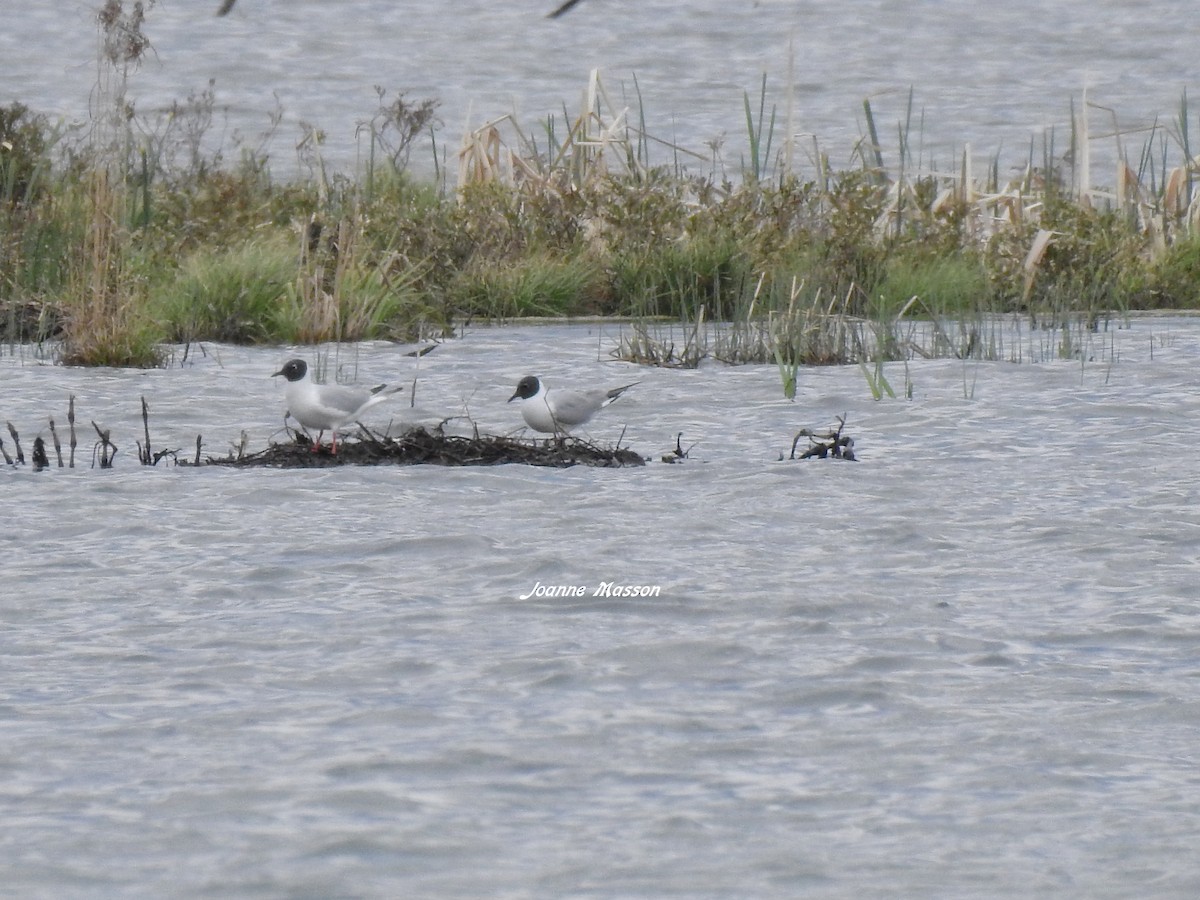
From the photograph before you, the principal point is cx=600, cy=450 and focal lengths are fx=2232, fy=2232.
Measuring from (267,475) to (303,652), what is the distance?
3123mm

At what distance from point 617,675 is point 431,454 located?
3676 mm

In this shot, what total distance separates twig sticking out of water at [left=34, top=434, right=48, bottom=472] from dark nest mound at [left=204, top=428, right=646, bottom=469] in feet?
2.16

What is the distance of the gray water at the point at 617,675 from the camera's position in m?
4.38

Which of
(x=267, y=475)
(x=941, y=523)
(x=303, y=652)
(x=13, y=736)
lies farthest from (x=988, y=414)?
(x=13, y=736)

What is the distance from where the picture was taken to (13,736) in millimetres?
5145

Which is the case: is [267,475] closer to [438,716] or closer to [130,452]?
[130,452]

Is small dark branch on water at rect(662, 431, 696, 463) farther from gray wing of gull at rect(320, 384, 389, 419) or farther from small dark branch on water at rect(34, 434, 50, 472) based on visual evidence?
small dark branch on water at rect(34, 434, 50, 472)

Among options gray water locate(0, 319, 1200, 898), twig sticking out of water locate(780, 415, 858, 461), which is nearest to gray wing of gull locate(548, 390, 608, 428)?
gray water locate(0, 319, 1200, 898)

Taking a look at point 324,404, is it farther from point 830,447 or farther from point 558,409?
point 830,447

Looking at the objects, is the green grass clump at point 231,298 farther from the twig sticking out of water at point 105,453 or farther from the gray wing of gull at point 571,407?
the twig sticking out of water at point 105,453

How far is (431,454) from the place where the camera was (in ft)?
30.6

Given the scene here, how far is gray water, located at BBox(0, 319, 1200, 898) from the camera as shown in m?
4.38

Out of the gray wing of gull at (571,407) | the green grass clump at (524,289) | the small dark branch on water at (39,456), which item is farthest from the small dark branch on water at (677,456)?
the green grass clump at (524,289)

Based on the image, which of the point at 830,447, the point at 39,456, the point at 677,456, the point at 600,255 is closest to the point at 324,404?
the point at 39,456
